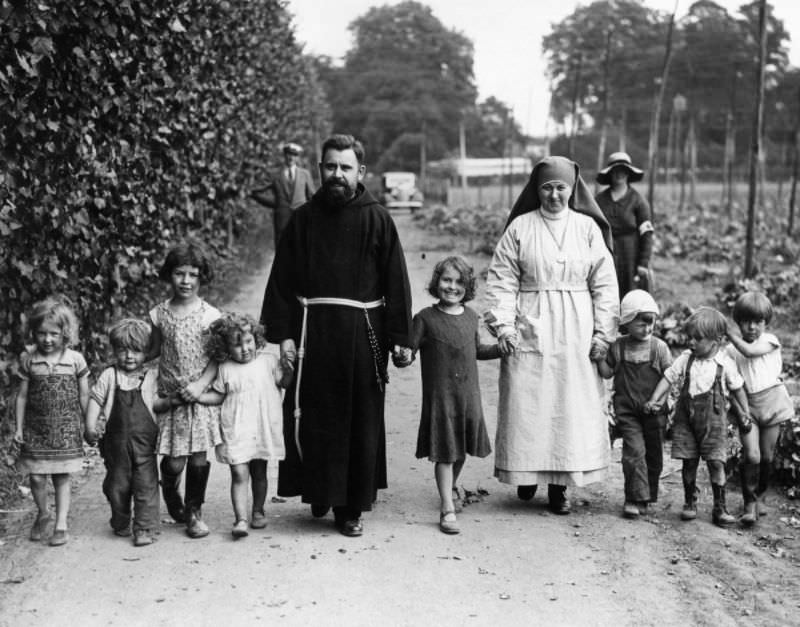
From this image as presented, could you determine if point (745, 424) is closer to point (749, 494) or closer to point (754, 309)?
point (749, 494)

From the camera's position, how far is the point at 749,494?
6.77 m

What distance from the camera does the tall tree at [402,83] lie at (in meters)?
64.2

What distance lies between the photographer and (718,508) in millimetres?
6777

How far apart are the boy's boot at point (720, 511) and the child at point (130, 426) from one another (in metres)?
3.16

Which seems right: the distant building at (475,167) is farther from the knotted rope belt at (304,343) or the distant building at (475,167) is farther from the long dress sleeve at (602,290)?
the knotted rope belt at (304,343)

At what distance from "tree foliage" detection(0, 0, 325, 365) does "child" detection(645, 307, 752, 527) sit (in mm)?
4038

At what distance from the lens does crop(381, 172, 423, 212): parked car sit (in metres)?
41.2

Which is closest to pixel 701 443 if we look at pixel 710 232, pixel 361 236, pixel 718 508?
pixel 718 508

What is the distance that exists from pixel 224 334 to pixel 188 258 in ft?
1.44

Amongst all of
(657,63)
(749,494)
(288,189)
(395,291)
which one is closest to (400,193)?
(657,63)

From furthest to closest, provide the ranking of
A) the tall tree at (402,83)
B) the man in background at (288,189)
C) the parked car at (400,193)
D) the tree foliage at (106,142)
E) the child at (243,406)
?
1. the tall tree at (402,83)
2. the parked car at (400,193)
3. the man in background at (288,189)
4. the tree foliage at (106,142)
5. the child at (243,406)

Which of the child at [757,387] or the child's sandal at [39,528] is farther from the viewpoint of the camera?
the child at [757,387]

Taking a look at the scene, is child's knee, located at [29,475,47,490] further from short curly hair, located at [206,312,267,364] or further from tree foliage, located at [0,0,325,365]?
tree foliage, located at [0,0,325,365]

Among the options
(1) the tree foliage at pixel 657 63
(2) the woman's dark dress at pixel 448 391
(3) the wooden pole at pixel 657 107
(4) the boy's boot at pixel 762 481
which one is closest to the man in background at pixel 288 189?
(3) the wooden pole at pixel 657 107
